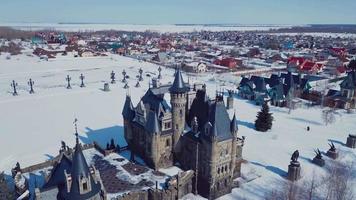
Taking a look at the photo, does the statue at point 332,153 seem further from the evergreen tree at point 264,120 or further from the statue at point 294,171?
the evergreen tree at point 264,120

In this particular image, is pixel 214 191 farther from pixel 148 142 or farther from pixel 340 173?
pixel 340 173

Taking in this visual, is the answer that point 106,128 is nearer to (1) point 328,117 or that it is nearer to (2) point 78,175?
(2) point 78,175

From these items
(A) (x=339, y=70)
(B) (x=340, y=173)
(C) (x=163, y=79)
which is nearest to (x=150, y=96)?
(B) (x=340, y=173)

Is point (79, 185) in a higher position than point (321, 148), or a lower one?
higher

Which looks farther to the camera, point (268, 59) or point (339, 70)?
point (268, 59)

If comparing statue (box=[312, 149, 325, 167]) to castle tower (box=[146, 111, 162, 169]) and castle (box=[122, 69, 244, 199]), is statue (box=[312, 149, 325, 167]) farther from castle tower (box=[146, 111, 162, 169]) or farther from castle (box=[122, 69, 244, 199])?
castle tower (box=[146, 111, 162, 169])

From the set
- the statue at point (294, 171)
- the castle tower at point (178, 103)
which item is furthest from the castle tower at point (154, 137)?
the statue at point (294, 171)

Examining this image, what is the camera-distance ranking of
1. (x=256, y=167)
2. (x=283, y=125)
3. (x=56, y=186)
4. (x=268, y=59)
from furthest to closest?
1. (x=268, y=59)
2. (x=283, y=125)
3. (x=256, y=167)
4. (x=56, y=186)

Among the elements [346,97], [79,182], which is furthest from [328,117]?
[79,182]
